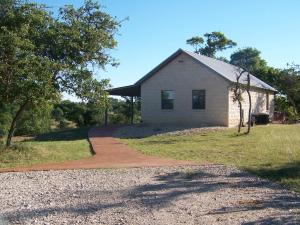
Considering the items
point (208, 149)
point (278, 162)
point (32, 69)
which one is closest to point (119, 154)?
point (208, 149)

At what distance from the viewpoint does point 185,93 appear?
29891mm

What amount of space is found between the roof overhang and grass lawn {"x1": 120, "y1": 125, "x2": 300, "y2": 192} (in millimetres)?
8085

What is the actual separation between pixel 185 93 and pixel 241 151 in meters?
13.1

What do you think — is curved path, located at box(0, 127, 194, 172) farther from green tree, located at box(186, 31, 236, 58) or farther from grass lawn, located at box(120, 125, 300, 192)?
green tree, located at box(186, 31, 236, 58)

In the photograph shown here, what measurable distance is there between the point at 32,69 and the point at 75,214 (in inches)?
283

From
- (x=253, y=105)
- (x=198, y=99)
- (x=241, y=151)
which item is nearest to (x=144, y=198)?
(x=241, y=151)

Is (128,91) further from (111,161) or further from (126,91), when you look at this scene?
(111,161)

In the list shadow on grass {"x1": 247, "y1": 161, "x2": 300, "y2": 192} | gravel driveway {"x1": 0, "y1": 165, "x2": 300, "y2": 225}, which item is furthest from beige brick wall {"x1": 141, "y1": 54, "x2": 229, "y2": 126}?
gravel driveway {"x1": 0, "y1": 165, "x2": 300, "y2": 225}

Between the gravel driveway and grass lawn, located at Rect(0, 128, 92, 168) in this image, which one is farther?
grass lawn, located at Rect(0, 128, 92, 168)

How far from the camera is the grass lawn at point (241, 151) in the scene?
12586 millimetres

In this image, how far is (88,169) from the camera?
522 inches

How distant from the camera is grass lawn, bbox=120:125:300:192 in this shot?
12.6 metres

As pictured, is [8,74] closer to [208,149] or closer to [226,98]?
[208,149]

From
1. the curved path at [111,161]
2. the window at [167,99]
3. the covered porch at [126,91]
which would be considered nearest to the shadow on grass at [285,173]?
the curved path at [111,161]
